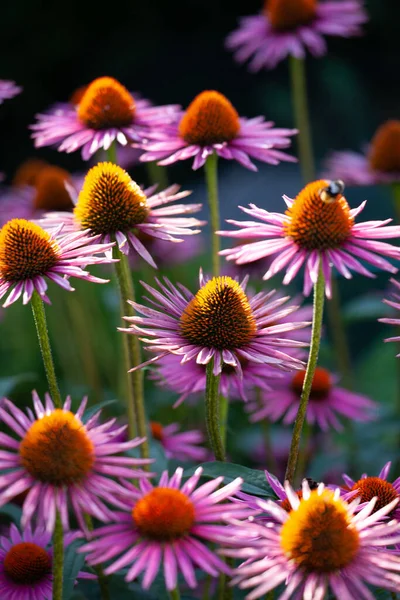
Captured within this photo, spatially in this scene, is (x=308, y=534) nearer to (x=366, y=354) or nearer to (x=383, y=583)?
(x=383, y=583)

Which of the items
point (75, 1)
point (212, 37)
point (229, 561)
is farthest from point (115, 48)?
point (229, 561)

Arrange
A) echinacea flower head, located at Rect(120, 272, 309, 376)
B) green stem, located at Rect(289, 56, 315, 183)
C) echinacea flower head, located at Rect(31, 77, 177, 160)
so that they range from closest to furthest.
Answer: echinacea flower head, located at Rect(120, 272, 309, 376), echinacea flower head, located at Rect(31, 77, 177, 160), green stem, located at Rect(289, 56, 315, 183)

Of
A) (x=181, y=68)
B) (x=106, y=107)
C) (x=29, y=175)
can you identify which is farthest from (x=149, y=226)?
(x=181, y=68)

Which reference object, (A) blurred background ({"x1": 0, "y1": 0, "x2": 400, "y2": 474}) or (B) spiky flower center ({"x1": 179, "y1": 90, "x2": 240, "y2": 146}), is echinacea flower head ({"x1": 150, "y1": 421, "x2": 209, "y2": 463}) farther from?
(A) blurred background ({"x1": 0, "y1": 0, "x2": 400, "y2": 474})

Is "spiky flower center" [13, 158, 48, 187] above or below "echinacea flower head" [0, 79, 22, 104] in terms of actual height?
above

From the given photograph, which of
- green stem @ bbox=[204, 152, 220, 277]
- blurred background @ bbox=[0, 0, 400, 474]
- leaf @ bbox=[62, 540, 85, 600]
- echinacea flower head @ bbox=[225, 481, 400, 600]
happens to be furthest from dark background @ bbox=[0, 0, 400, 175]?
echinacea flower head @ bbox=[225, 481, 400, 600]

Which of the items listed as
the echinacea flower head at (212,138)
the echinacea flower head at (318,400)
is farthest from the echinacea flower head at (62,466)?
the echinacea flower head at (318,400)
